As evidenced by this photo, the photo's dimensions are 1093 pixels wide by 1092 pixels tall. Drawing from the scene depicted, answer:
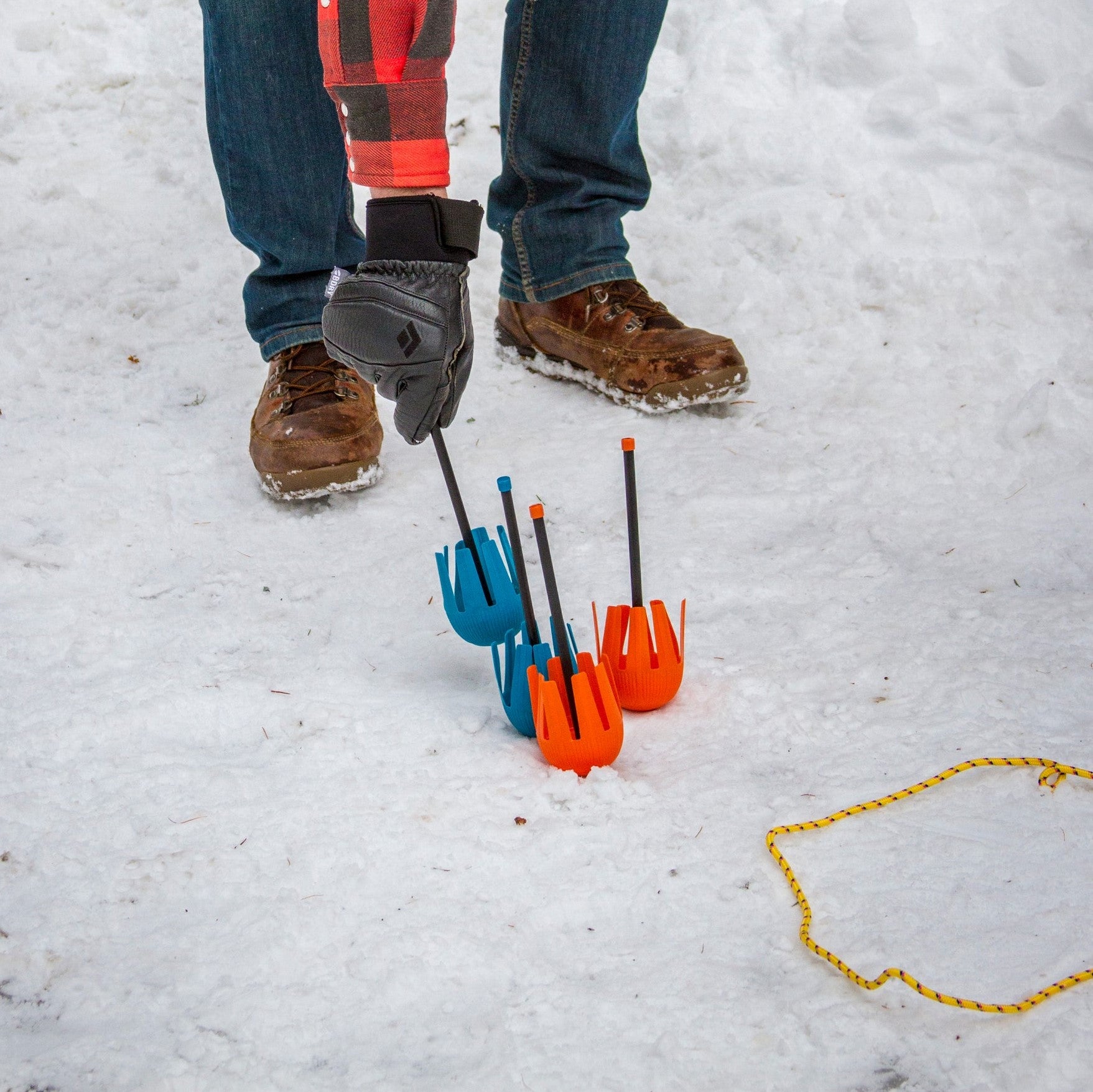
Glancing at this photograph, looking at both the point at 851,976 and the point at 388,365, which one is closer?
the point at 851,976

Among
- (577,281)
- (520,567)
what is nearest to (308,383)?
(577,281)

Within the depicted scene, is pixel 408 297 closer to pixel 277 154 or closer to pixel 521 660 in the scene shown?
pixel 521 660

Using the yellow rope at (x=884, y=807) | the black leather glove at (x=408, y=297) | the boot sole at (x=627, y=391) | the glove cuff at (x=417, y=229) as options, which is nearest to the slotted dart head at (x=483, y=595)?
the black leather glove at (x=408, y=297)

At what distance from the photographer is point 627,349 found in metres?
2.01

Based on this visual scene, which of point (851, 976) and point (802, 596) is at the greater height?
point (851, 976)

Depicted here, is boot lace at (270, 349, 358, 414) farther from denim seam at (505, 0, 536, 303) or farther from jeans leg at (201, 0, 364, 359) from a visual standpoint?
denim seam at (505, 0, 536, 303)

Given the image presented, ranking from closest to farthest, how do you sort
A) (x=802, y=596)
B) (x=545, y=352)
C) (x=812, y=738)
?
(x=812, y=738) < (x=802, y=596) < (x=545, y=352)

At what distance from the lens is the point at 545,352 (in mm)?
2170

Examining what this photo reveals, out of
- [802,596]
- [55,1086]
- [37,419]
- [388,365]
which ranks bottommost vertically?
[37,419]

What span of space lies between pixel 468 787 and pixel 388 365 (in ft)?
1.71

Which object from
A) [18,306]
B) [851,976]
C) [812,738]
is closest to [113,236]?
[18,306]

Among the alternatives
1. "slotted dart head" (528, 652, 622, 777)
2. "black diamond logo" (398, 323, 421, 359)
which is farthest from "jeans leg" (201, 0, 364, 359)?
"slotted dart head" (528, 652, 622, 777)

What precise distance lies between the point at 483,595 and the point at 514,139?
1085 millimetres

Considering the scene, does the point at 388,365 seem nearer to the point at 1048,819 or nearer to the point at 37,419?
the point at 1048,819
